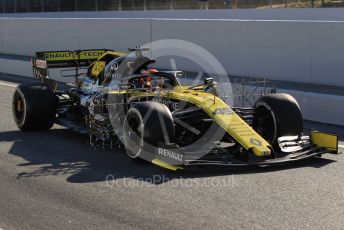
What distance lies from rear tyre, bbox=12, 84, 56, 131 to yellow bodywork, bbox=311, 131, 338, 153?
4.30 metres

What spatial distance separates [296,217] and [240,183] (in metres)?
1.31

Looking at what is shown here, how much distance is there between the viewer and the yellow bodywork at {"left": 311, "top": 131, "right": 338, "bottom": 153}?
836 cm

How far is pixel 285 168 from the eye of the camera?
26.1 ft

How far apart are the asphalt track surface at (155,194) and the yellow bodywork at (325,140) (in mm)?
200

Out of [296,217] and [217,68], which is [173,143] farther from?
[217,68]

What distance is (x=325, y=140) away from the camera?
27.6 feet

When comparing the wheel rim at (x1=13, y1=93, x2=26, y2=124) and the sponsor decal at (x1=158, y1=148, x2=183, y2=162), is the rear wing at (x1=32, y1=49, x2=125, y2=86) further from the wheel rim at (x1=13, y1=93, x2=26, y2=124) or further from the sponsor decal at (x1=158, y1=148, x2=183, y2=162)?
the sponsor decal at (x1=158, y1=148, x2=183, y2=162)

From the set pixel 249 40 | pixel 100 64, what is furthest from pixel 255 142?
pixel 249 40

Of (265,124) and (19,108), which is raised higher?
(265,124)

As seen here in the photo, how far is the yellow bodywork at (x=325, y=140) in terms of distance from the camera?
8.36 m

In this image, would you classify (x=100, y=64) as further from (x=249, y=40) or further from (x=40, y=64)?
(x=249, y=40)

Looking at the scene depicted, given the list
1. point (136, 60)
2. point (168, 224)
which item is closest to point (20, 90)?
point (136, 60)

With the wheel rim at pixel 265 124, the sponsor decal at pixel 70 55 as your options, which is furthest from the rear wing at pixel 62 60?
the wheel rim at pixel 265 124

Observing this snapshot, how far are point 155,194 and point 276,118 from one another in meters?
2.43
